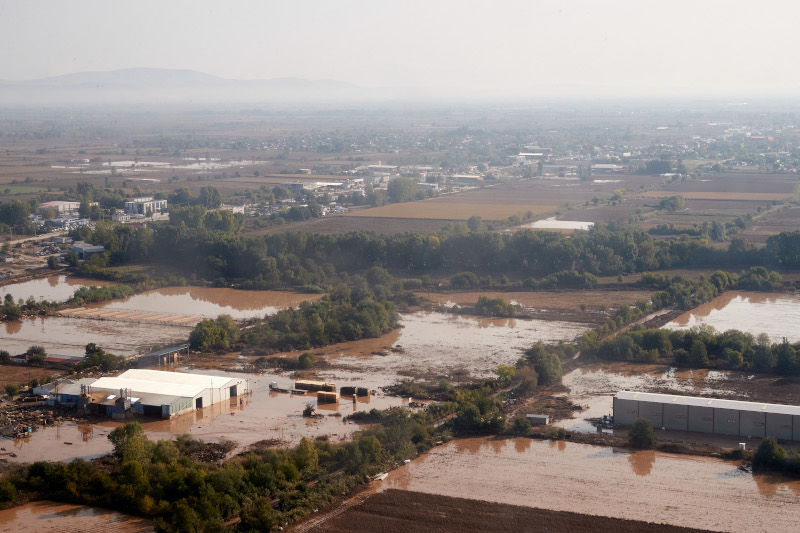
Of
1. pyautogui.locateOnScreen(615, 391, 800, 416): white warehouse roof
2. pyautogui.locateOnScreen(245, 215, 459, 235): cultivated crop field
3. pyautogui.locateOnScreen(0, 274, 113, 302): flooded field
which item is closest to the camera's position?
pyautogui.locateOnScreen(615, 391, 800, 416): white warehouse roof

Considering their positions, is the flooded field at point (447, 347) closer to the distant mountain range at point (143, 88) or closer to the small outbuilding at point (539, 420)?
the small outbuilding at point (539, 420)

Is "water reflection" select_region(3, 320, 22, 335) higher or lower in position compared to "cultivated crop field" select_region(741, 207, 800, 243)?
lower

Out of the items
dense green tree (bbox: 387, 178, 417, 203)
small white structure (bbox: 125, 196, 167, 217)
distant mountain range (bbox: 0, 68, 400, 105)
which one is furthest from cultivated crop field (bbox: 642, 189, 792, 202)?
distant mountain range (bbox: 0, 68, 400, 105)

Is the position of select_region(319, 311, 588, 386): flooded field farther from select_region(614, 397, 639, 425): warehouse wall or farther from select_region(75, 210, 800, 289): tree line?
select_region(75, 210, 800, 289): tree line

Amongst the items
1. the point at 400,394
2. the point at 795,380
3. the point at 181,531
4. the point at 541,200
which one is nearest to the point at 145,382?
the point at 400,394

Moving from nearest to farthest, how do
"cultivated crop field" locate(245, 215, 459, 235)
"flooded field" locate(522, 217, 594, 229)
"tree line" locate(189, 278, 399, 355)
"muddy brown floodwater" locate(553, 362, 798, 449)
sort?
"muddy brown floodwater" locate(553, 362, 798, 449), "tree line" locate(189, 278, 399, 355), "cultivated crop field" locate(245, 215, 459, 235), "flooded field" locate(522, 217, 594, 229)

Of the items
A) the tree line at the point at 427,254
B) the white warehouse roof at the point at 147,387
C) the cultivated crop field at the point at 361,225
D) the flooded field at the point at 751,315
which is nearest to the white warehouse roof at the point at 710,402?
the flooded field at the point at 751,315

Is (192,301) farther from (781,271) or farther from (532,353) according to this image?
(781,271)
